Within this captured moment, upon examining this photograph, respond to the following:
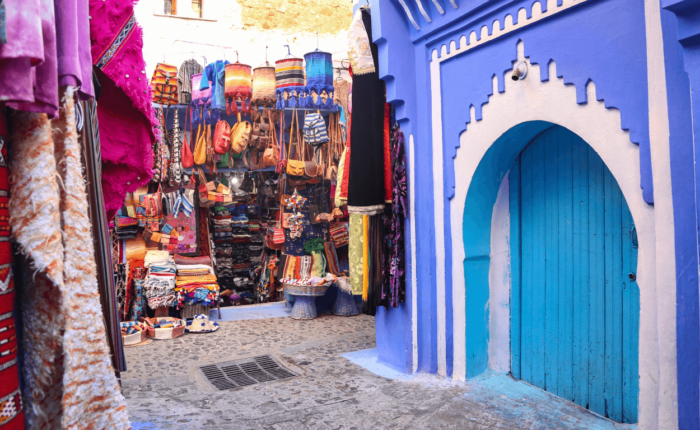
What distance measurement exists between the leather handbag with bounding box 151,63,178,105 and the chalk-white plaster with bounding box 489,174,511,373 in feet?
15.8

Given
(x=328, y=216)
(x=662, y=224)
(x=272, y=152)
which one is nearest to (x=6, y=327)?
(x=662, y=224)

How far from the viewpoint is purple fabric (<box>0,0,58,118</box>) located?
102cm

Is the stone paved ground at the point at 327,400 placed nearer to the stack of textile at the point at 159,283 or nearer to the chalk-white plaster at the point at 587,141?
the chalk-white plaster at the point at 587,141

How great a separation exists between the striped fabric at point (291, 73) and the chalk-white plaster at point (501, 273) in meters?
3.57

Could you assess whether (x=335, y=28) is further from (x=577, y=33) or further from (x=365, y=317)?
(x=577, y=33)

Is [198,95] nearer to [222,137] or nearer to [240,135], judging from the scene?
[222,137]

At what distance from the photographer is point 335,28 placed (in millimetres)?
8562

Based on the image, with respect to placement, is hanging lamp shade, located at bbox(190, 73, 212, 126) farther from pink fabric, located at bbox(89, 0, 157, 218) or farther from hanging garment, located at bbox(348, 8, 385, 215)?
pink fabric, located at bbox(89, 0, 157, 218)

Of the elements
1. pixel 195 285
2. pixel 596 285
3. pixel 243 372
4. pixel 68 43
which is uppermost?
pixel 68 43

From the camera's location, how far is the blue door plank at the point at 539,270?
143 inches

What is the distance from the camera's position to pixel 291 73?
639 cm

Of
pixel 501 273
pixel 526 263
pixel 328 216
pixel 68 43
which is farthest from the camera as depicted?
pixel 328 216

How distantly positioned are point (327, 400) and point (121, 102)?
8.79 ft

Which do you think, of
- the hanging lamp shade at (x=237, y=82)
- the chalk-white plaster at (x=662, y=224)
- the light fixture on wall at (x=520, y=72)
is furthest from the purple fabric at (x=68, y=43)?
the hanging lamp shade at (x=237, y=82)
